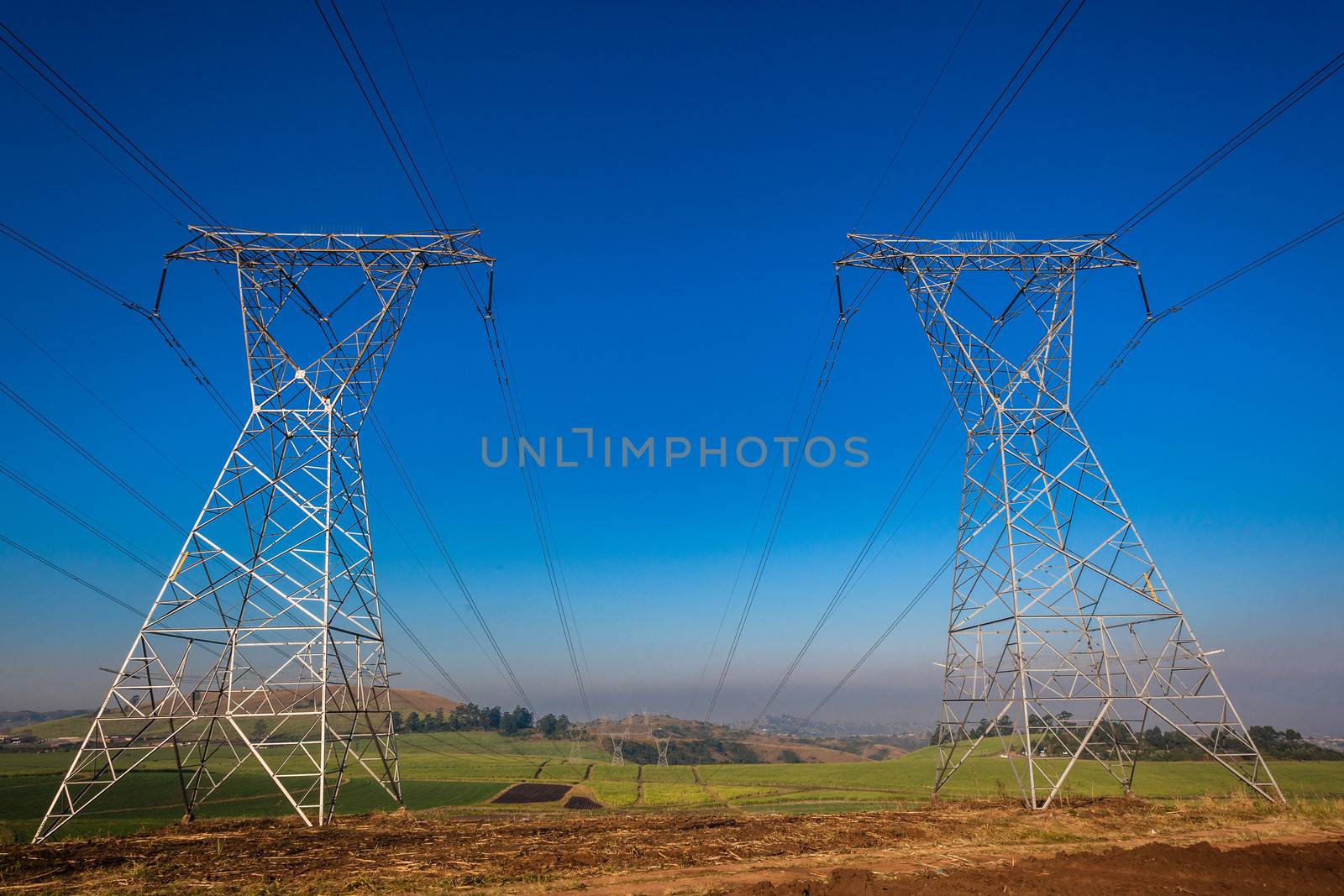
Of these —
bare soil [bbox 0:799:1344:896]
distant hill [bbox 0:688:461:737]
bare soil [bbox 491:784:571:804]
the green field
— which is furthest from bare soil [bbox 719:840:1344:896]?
distant hill [bbox 0:688:461:737]

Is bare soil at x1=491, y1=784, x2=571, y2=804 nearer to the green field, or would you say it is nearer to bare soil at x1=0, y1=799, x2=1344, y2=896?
the green field

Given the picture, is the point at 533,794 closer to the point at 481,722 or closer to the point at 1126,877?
the point at 1126,877

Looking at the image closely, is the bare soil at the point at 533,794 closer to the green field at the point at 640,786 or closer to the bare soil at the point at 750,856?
the green field at the point at 640,786

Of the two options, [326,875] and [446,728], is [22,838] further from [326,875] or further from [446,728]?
[446,728]

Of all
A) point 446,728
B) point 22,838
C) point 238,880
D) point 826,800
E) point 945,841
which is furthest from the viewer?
point 446,728

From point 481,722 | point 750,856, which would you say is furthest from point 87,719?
point 750,856

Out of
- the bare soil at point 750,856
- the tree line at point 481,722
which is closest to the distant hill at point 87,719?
the tree line at point 481,722

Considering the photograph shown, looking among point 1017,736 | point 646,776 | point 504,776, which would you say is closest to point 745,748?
point 646,776
